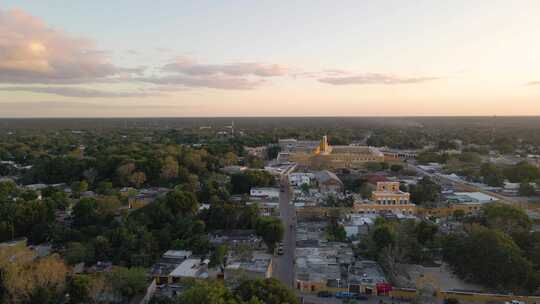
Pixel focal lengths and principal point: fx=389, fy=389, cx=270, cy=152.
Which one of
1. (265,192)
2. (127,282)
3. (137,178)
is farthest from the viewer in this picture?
(137,178)

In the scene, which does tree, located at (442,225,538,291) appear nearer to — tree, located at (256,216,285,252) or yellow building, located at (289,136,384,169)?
tree, located at (256,216,285,252)

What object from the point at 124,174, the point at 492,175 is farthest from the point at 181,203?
the point at 492,175

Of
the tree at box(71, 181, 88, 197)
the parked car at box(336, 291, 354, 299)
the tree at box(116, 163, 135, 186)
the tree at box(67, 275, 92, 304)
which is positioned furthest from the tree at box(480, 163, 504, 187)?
the tree at box(71, 181, 88, 197)

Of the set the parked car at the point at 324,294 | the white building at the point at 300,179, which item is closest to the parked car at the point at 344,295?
the parked car at the point at 324,294

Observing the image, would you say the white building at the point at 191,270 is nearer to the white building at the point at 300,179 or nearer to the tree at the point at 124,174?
the white building at the point at 300,179

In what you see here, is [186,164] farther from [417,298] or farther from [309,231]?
[417,298]

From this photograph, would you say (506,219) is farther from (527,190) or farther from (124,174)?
(124,174)
